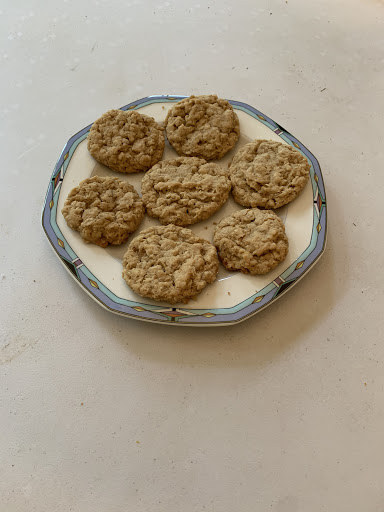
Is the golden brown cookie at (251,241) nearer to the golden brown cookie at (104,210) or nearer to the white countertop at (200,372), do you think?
the white countertop at (200,372)

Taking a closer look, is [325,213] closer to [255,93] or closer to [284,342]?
[284,342]

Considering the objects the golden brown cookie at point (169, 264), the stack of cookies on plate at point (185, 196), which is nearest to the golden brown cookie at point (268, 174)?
the stack of cookies on plate at point (185, 196)

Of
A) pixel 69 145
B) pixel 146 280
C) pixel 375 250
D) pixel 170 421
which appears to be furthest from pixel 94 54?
pixel 170 421

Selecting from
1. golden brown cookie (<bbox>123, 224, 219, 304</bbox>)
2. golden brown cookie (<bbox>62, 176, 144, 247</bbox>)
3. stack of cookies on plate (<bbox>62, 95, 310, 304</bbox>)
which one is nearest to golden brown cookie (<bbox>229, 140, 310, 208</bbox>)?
stack of cookies on plate (<bbox>62, 95, 310, 304</bbox>)

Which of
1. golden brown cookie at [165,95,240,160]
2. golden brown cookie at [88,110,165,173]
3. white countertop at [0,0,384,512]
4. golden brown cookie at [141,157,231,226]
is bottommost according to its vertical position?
white countertop at [0,0,384,512]

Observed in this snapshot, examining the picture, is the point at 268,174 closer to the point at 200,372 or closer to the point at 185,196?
the point at 185,196

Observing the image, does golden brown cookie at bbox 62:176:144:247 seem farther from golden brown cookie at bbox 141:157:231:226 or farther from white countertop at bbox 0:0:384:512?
white countertop at bbox 0:0:384:512

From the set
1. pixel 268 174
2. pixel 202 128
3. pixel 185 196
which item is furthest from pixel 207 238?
pixel 202 128
